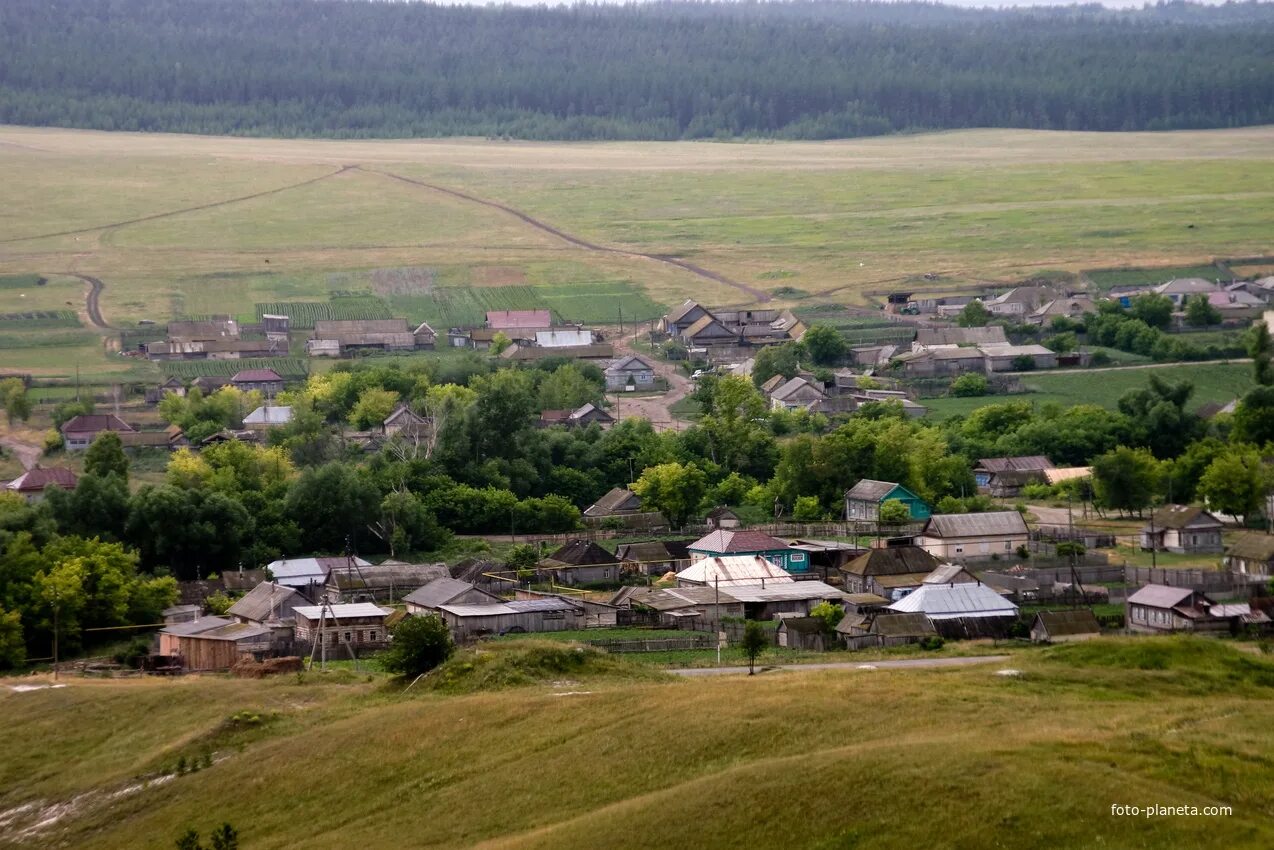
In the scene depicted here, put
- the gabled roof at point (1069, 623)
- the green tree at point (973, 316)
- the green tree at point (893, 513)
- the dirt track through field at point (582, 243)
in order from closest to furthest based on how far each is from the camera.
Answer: the gabled roof at point (1069, 623)
the green tree at point (893, 513)
the green tree at point (973, 316)
the dirt track through field at point (582, 243)

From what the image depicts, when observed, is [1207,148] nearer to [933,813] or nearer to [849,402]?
[849,402]

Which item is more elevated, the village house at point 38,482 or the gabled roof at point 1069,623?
the gabled roof at point 1069,623

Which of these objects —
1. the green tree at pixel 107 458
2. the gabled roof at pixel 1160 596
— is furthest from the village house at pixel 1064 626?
the green tree at pixel 107 458

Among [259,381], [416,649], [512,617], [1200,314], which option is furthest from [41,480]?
[1200,314]

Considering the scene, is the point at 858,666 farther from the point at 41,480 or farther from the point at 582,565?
the point at 41,480

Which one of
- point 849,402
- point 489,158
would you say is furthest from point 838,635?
point 489,158

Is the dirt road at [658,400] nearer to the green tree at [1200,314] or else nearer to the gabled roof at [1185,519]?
the gabled roof at [1185,519]

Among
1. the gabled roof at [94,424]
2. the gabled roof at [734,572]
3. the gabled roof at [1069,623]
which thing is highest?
the gabled roof at [1069,623]
